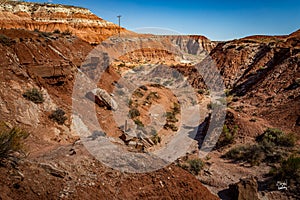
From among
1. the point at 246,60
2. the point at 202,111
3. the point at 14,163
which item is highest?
the point at 246,60

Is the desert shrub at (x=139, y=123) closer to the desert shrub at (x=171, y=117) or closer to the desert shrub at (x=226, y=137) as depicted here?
the desert shrub at (x=171, y=117)

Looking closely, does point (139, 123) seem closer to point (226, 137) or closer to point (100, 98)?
point (100, 98)

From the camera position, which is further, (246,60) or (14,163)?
(246,60)

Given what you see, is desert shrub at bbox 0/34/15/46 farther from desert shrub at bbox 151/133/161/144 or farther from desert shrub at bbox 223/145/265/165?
desert shrub at bbox 223/145/265/165

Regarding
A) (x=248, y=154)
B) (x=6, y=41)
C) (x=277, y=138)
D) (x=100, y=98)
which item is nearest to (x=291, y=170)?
(x=248, y=154)

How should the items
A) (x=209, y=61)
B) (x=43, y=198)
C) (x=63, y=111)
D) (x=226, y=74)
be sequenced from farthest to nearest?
(x=209, y=61) → (x=226, y=74) → (x=63, y=111) → (x=43, y=198)

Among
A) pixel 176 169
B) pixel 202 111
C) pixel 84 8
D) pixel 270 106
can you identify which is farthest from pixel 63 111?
pixel 84 8

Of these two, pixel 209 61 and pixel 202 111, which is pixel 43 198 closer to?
pixel 202 111
